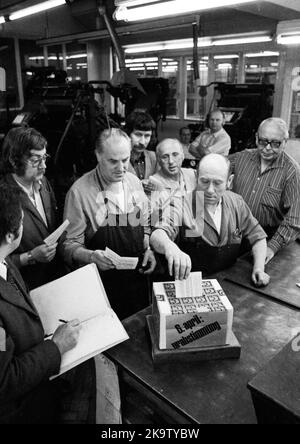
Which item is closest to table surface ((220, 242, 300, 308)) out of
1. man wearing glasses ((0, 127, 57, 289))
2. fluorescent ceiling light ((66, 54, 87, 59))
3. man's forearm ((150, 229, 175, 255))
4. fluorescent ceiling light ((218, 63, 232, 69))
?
man's forearm ((150, 229, 175, 255))

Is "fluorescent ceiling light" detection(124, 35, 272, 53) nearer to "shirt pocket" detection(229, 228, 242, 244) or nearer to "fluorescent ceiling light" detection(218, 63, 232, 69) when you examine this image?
"fluorescent ceiling light" detection(218, 63, 232, 69)

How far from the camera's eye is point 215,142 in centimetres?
480

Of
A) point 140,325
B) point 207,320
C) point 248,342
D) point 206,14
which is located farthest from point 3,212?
point 206,14

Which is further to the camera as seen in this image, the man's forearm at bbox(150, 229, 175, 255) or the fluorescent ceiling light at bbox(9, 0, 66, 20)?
the fluorescent ceiling light at bbox(9, 0, 66, 20)

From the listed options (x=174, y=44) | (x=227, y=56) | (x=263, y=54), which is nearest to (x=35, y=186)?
(x=174, y=44)

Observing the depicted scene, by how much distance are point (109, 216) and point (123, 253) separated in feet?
0.81

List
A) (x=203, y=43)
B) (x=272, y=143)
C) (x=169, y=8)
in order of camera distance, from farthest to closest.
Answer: (x=203, y=43), (x=169, y=8), (x=272, y=143)

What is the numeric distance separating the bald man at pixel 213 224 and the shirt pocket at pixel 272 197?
41cm

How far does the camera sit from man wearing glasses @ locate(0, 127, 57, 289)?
2.15 m

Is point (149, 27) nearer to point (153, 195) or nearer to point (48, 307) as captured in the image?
point (153, 195)

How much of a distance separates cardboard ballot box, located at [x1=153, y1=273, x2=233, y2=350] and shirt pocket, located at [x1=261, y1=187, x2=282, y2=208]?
136 cm

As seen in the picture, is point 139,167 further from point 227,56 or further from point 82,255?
point 227,56

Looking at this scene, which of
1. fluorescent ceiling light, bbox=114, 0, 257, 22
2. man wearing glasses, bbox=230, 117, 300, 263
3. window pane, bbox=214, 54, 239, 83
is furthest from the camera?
window pane, bbox=214, 54, 239, 83

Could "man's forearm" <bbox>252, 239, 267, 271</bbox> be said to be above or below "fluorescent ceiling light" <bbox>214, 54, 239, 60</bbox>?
below
